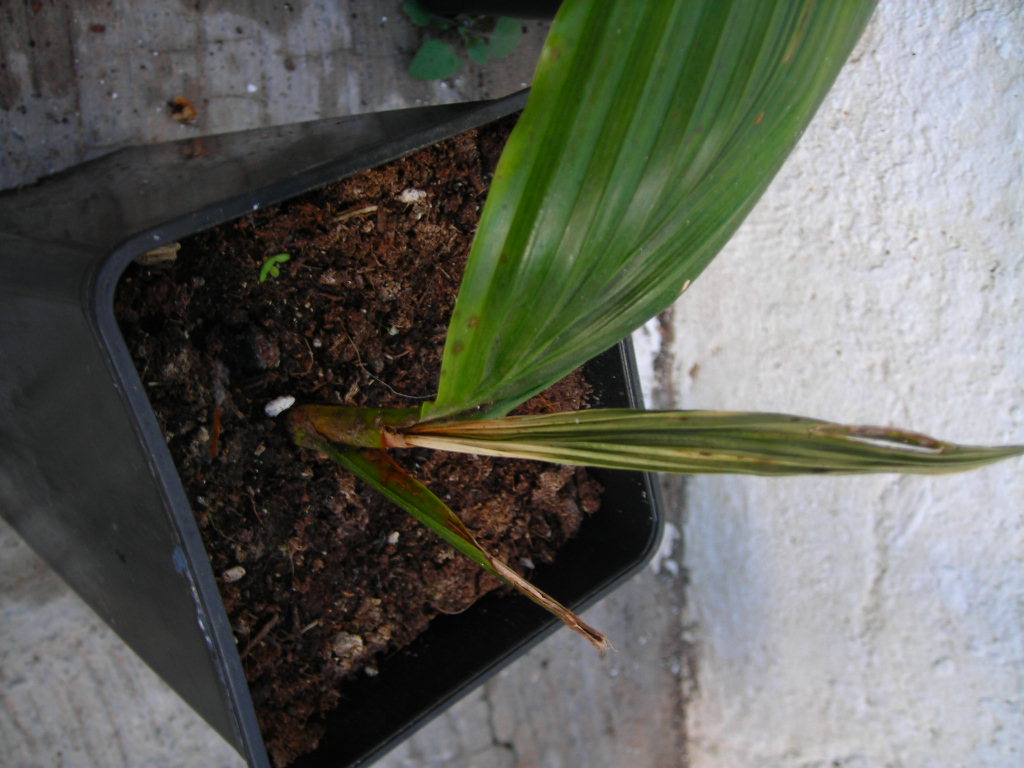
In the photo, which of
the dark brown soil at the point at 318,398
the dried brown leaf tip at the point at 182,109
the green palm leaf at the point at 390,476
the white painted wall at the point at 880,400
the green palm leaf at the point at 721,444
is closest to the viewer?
the green palm leaf at the point at 721,444

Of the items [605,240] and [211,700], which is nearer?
[605,240]

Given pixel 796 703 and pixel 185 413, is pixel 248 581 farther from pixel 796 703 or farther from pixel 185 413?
pixel 796 703

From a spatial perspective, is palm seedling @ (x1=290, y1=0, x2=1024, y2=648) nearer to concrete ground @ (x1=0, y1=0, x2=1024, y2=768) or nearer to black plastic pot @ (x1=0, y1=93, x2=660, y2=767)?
black plastic pot @ (x1=0, y1=93, x2=660, y2=767)

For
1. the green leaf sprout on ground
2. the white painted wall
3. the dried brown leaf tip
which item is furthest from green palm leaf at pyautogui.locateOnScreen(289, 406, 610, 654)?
the white painted wall

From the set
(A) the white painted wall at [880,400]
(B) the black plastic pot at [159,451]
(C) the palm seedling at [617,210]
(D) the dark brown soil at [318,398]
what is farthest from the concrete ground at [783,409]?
(C) the palm seedling at [617,210]

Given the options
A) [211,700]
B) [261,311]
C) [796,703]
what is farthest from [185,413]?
[796,703]

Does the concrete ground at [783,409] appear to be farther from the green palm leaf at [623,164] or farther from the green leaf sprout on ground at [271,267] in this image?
the green palm leaf at [623,164]
